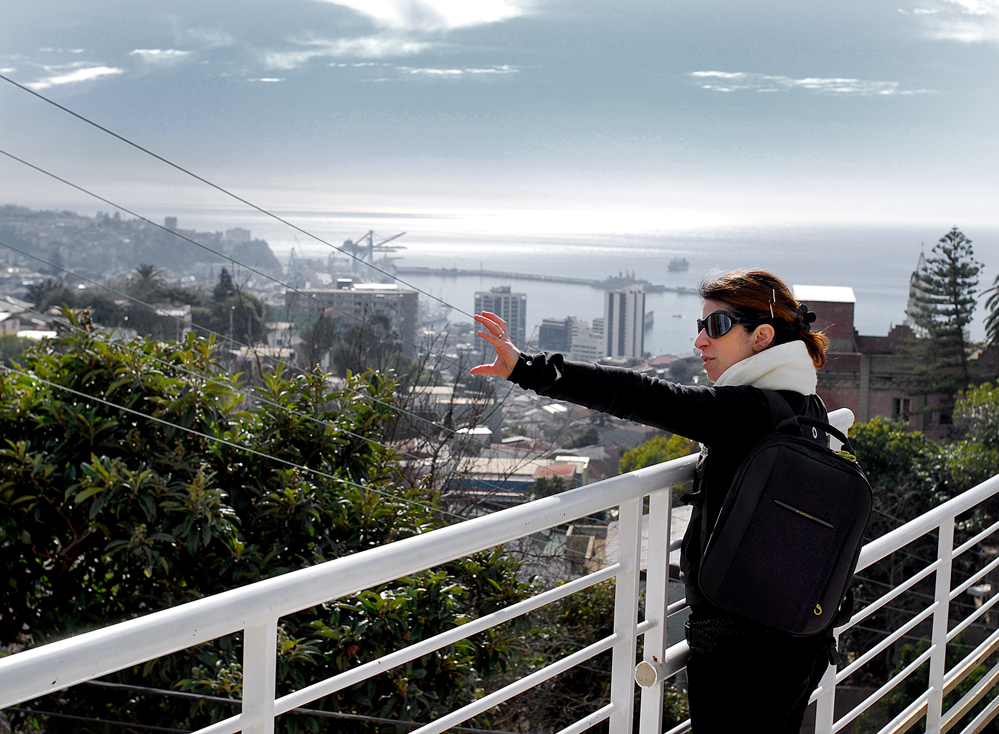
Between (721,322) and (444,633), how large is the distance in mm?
721

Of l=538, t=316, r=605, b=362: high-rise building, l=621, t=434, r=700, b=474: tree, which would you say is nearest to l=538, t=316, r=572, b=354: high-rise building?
l=538, t=316, r=605, b=362: high-rise building

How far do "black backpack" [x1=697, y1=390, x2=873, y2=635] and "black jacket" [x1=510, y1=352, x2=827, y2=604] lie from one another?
6 cm

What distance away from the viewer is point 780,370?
122 centimetres

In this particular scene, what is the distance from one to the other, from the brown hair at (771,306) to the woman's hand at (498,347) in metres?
0.35

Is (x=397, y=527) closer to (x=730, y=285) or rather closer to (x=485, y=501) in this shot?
(x=730, y=285)

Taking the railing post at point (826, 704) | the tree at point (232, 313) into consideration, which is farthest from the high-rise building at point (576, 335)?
the railing post at point (826, 704)

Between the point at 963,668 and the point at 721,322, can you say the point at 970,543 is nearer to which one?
the point at 963,668

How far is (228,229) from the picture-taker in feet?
74.8

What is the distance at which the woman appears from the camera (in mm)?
1127

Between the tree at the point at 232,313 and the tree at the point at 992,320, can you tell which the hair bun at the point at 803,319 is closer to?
the tree at the point at 232,313

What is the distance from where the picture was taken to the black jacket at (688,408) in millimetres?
1127

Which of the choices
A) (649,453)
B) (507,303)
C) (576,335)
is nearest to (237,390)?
(649,453)

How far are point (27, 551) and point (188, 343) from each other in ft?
3.67

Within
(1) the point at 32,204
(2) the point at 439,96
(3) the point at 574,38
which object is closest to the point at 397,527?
(1) the point at 32,204
